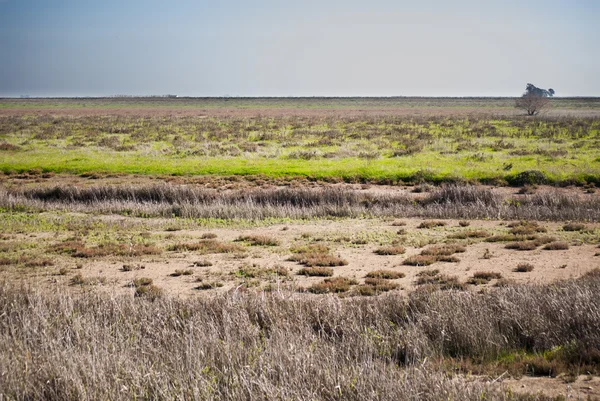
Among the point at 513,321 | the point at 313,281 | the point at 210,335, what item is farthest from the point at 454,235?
the point at 210,335

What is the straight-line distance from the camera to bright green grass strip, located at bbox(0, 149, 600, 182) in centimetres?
3084

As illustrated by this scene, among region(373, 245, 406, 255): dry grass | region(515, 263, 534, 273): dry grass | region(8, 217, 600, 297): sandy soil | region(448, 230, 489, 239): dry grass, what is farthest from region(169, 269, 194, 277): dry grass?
region(448, 230, 489, 239): dry grass

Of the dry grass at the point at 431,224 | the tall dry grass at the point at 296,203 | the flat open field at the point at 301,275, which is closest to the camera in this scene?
the flat open field at the point at 301,275

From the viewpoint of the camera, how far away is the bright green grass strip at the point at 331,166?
101ft

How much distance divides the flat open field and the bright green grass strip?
0.20 metres

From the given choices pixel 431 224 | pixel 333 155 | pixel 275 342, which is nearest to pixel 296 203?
pixel 431 224

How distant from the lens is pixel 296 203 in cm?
2588

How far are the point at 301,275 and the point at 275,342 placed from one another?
22.0 feet

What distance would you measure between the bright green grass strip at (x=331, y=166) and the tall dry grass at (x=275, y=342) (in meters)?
19.7

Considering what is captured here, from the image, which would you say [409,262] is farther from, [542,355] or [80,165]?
[80,165]

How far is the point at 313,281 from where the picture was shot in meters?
14.5

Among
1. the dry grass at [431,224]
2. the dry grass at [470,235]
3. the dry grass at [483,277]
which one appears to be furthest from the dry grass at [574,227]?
the dry grass at [483,277]

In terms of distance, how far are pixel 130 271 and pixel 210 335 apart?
8297mm

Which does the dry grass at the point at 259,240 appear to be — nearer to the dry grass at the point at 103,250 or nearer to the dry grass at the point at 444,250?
the dry grass at the point at 103,250
